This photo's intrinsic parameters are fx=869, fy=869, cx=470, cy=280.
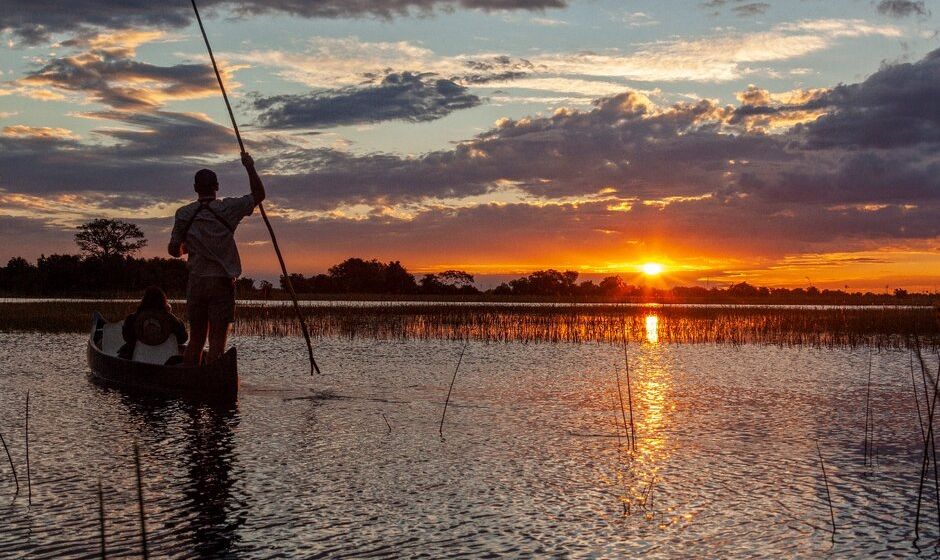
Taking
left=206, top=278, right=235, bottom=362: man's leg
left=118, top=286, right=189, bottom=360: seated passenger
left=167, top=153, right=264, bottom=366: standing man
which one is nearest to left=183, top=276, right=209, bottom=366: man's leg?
left=167, top=153, right=264, bottom=366: standing man

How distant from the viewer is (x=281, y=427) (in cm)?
1101

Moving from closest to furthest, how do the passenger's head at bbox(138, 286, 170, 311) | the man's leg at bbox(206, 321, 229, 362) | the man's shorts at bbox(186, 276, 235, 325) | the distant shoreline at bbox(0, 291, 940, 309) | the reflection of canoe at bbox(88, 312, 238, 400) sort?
the man's shorts at bbox(186, 276, 235, 325) → the man's leg at bbox(206, 321, 229, 362) → the reflection of canoe at bbox(88, 312, 238, 400) → the passenger's head at bbox(138, 286, 170, 311) → the distant shoreline at bbox(0, 291, 940, 309)

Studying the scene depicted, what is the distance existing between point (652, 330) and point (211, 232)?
24.6 metres

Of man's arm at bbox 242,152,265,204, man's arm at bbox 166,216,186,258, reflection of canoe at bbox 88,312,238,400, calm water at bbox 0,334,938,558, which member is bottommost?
calm water at bbox 0,334,938,558

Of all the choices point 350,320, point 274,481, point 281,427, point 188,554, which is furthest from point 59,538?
point 350,320

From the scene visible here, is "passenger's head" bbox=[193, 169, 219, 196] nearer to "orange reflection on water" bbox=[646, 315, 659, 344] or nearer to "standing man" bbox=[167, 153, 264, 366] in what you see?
"standing man" bbox=[167, 153, 264, 366]

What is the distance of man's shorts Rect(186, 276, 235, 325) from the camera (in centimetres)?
1221

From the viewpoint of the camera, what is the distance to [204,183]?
12.0m

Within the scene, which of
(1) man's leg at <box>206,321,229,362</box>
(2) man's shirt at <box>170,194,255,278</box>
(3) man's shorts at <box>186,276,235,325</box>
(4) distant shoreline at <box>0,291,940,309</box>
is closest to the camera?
(2) man's shirt at <box>170,194,255,278</box>

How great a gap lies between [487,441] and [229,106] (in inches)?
259

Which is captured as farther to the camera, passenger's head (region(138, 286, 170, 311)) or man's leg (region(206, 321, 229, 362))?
passenger's head (region(138, 286, 170, 311))

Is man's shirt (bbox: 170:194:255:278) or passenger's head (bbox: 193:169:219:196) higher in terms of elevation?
passenger's head (bbox: 193:169:219:196)

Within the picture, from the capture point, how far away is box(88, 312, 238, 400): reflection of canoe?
13.0 meters

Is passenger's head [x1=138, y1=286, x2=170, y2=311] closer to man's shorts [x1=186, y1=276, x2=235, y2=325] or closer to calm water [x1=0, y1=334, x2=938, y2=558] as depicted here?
calm water [x1=0, y1=334, x2=938, y2=558]
